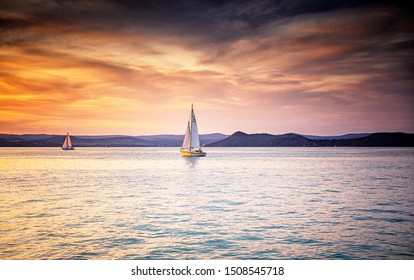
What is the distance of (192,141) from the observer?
55.6m

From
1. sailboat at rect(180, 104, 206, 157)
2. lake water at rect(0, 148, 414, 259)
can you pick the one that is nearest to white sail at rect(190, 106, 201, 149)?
sailboat at rect(180, 104, 206, 157)

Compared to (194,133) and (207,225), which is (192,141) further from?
(207,225)

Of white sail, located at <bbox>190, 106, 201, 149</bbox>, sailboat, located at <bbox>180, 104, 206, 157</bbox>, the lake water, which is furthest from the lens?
sailboat, located at <bbox>180, 104, 206, 157</bbox>

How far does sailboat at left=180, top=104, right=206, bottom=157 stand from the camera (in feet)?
174

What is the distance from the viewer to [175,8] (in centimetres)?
1104

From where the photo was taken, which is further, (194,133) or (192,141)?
(192,141)

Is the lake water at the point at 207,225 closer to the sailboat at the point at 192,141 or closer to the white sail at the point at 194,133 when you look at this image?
the white sail at the point at 194,133

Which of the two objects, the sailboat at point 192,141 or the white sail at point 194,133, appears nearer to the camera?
the white sail at point 194,133

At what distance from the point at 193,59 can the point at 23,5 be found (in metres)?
5.73

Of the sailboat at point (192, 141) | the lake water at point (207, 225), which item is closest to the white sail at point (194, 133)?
the sailboat at point (192, 141)

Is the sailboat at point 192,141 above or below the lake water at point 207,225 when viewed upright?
above

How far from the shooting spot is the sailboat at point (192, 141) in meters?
53.2

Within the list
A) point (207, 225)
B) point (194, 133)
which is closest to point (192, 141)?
point (194, 133)

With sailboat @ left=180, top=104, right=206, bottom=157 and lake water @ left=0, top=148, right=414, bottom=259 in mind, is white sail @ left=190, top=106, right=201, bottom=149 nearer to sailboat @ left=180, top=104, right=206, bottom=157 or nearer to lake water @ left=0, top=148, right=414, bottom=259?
sailboat @ left=180, top=104, right=206, bottom=157
